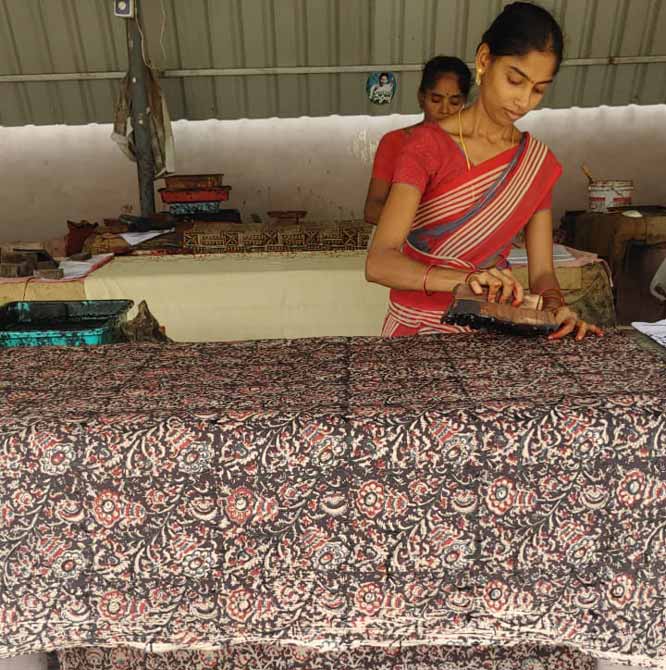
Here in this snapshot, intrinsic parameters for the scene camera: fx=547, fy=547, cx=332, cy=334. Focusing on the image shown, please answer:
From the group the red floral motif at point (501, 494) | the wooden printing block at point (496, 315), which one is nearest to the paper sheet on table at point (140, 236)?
the wooden printing block at point (496, 315)

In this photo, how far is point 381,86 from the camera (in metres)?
4.77

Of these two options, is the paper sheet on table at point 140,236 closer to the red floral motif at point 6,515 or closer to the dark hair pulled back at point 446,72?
the dark hair pulled back at point 446,72

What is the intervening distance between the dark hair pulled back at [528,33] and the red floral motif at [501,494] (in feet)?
3.36

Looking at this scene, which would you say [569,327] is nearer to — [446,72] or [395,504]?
[395,504]

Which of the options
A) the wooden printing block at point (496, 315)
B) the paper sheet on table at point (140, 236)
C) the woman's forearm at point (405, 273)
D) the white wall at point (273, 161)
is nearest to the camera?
the wooden printing block at point (496, 315)

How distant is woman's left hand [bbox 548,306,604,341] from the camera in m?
1.39

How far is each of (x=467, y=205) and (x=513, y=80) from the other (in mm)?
340

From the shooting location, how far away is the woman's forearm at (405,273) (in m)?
1.43

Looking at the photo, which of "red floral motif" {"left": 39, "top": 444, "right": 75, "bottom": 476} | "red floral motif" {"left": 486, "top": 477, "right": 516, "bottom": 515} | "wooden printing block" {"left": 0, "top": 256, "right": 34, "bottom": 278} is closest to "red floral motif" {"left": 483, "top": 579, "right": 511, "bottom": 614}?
"red floral motif" {"left": 486, "top": 477, "right": 516, "bottom": 515}

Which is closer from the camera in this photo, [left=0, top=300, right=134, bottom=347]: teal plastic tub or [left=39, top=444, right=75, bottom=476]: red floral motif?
[left=39, top=444, right=75, bottom=476]: red floral motif

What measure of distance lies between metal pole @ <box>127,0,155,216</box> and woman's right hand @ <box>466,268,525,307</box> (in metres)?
3.13

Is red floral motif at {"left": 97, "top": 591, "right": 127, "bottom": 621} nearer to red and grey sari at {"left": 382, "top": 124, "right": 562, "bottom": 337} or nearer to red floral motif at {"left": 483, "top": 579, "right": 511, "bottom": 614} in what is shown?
red floral motif at {"left": 483, "top": 579, "right": 511, "bottom": 614}

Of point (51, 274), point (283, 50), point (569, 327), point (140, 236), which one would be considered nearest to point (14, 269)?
point (51, 274)

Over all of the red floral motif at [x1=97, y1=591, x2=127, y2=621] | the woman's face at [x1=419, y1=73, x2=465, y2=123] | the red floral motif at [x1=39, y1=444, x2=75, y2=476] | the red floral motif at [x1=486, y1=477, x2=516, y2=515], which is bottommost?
the red floral motif at [x1=97, y1=591, x2=127, y2=621]
